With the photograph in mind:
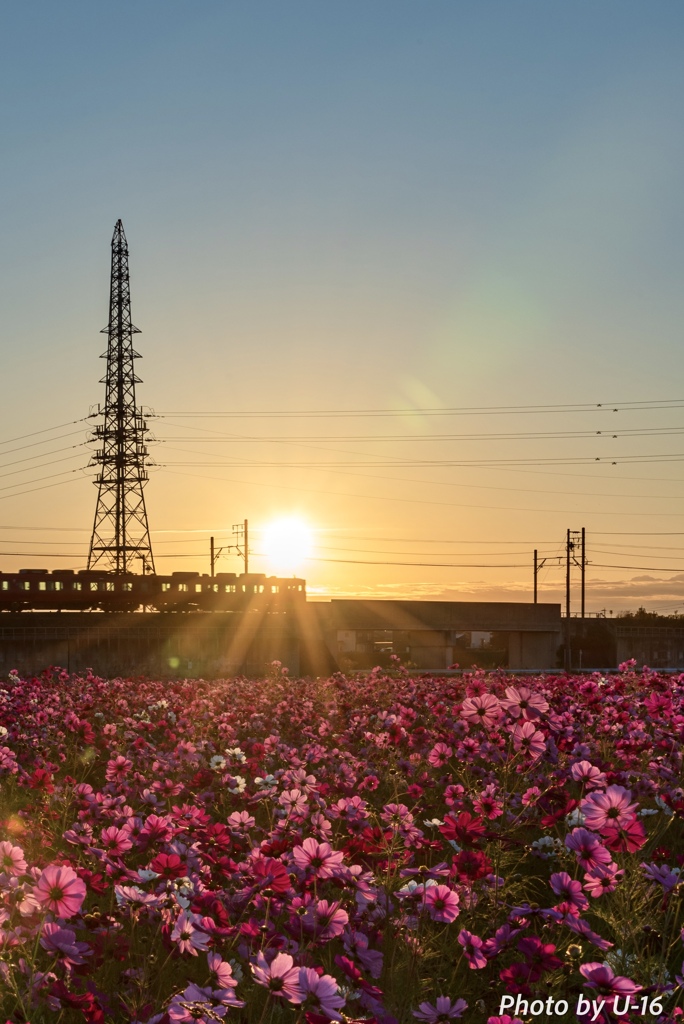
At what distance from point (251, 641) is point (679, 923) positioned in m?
31.4

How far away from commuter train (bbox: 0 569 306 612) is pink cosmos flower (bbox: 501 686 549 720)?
36706 mm

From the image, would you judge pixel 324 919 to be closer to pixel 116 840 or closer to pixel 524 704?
pixel 116 840

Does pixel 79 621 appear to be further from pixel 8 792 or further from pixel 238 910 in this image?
pixel 238 910

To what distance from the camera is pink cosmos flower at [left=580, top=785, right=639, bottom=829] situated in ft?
9.43

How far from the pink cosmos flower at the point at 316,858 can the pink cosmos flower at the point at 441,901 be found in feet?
0.98

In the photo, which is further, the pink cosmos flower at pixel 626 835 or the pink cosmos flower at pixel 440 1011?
the pink cosmos flower at pixel 626 835

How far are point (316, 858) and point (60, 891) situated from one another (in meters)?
0.80

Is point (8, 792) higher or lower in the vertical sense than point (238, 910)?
lower

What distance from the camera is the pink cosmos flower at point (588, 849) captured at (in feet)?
9.25

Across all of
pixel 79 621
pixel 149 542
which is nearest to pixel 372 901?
pixel 79 621

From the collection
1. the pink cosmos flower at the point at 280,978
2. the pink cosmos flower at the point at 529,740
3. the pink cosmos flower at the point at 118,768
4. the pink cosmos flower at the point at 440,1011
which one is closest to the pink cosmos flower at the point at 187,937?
the pink cosmos flower at the point at 280,978

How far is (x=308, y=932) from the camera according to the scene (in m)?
2.70

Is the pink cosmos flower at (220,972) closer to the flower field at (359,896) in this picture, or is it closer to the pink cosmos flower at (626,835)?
the flower field at (359,896)

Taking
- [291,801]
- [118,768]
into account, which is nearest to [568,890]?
[291,801]
